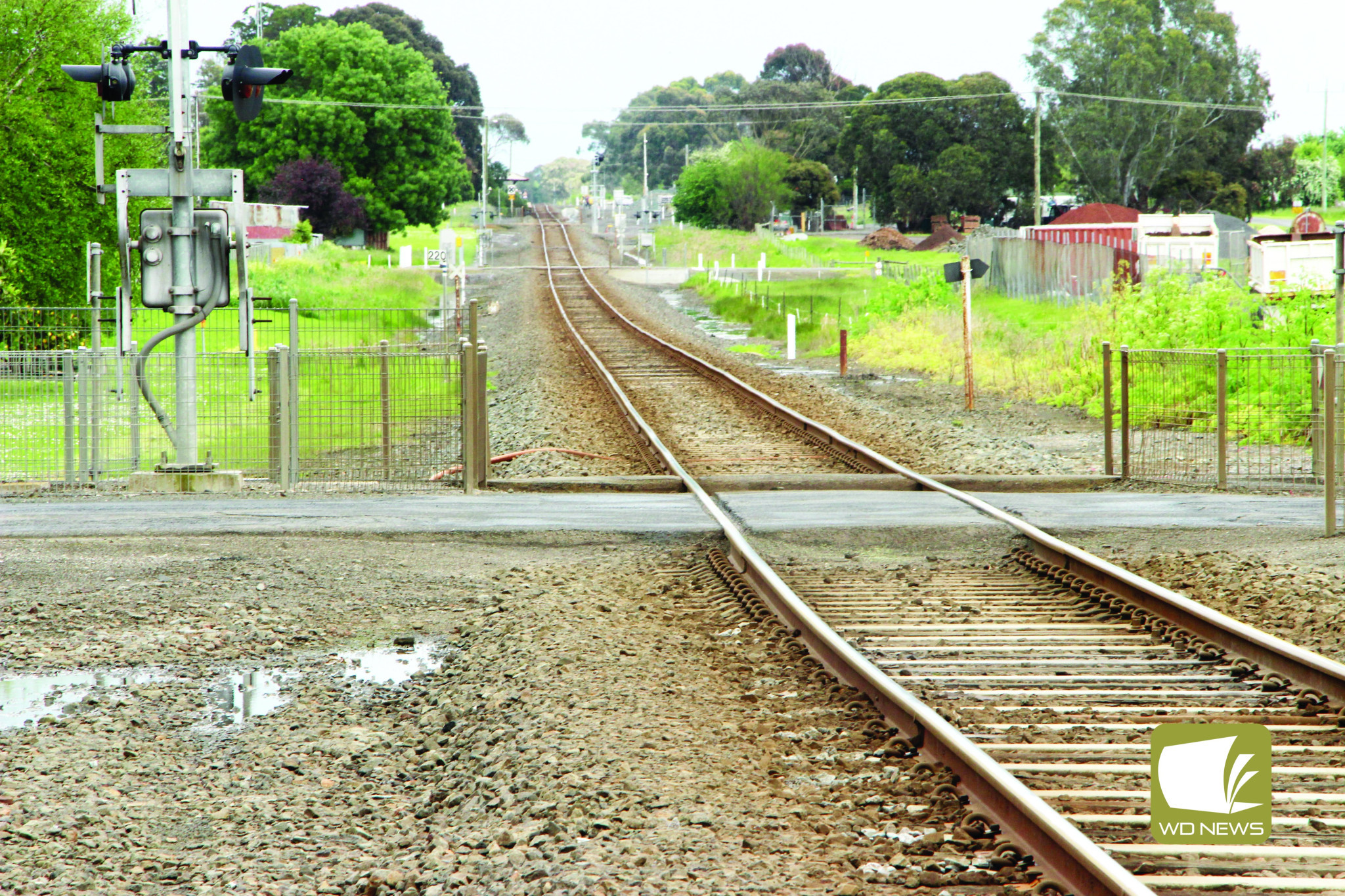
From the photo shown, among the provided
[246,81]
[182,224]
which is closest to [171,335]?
[182,224]

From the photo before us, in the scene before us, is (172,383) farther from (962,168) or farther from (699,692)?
(962,168)

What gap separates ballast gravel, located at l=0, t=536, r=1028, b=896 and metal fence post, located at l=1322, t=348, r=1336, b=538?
492 cm

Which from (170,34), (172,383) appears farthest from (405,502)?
(170,34)

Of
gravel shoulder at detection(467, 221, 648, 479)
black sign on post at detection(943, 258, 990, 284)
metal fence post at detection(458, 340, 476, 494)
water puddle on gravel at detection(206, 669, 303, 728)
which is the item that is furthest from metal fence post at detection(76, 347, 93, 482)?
black sign on post at detection(943, 258, 990, 284)

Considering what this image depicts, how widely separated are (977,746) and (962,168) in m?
97.8

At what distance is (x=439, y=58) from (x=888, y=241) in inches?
2257

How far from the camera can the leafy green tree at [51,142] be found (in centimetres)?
2923

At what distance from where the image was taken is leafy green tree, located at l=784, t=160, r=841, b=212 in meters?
115

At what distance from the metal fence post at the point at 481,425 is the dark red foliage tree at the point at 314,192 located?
237ft

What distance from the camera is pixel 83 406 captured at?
14.1 m

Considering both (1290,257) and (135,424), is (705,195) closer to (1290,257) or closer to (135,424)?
(1290,257)

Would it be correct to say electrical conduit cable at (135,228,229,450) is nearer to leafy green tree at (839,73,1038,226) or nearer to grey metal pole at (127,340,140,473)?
grey metal pole at (127,340,140,473)

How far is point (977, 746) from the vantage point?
5.61 meters

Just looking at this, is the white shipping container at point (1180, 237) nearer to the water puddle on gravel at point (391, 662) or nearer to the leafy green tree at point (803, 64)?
the water puddle on gravel at point (391, 662)
